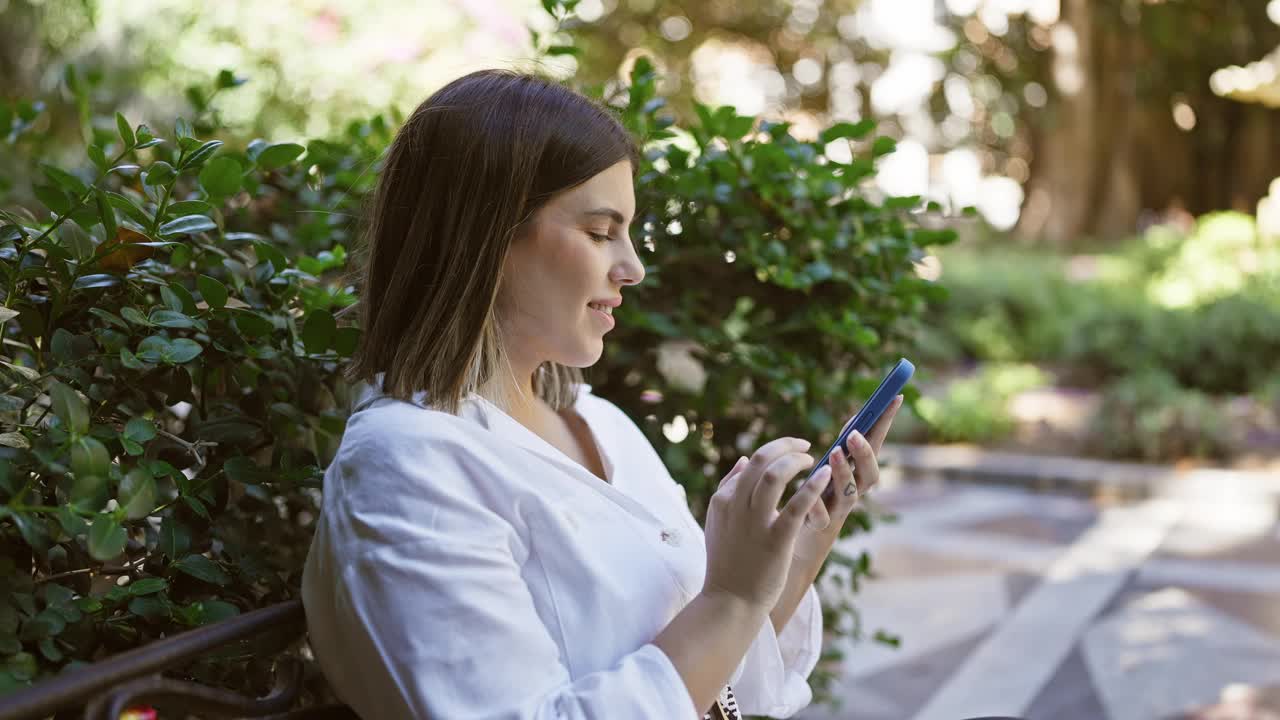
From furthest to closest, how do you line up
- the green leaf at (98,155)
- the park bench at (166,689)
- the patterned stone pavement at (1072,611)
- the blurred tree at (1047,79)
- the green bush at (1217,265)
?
the blurred tree at (1047,79), the green bush at (1217,265), the patterned stone pavement at (1072,611), the green leaf at (98,155), the park bench at (166,689)

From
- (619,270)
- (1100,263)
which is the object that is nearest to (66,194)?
(619,270)

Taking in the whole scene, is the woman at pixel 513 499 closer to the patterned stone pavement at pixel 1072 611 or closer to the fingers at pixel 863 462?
the fingers at pixel 863 462

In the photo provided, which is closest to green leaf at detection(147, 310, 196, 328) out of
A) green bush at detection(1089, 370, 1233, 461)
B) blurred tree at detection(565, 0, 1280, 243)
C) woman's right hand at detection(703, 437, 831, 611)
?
woman's right hand at detection(703, 437, 831, 611)

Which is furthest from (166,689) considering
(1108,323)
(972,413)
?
(1108,323)

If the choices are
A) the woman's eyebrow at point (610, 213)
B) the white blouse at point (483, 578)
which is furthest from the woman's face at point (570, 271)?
the white blouse at point (483, 578)

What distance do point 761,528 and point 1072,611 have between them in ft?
13.3

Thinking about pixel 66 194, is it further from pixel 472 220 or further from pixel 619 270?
pixel 619 270

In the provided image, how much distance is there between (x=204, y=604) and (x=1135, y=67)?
2073 cm

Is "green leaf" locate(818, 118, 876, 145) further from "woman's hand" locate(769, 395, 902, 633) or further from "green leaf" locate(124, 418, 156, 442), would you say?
"green leaf" locate(124, 418, 156, 442)

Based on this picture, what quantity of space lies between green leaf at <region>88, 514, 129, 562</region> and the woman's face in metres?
0.52

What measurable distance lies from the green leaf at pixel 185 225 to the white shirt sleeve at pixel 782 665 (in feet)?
3.05

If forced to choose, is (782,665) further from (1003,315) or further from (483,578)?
(1003,315)

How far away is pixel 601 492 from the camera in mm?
1341

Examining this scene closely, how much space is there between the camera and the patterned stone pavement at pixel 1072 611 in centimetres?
373
